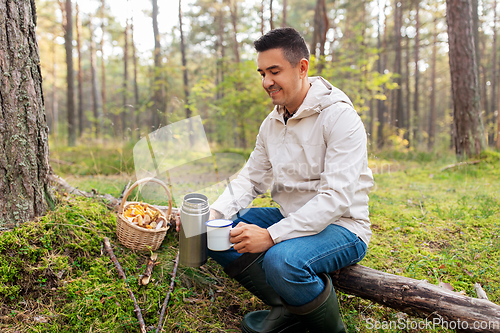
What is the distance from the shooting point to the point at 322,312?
1576 millimetres

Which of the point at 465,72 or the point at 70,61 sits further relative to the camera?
the point at 70,61

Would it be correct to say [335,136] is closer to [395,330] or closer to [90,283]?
[395,330]

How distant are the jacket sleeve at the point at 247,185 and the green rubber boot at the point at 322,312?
774 millimetres

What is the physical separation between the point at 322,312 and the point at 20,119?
237 centimetres

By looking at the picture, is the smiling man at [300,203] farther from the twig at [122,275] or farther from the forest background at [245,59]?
the forest background at [245,59]

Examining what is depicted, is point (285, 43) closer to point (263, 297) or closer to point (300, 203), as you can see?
point (300, 203)

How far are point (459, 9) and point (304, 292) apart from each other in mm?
→ 6732

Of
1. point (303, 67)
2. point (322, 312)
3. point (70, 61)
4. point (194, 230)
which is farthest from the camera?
point (70, 61)

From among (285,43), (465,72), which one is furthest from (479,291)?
(465,72)

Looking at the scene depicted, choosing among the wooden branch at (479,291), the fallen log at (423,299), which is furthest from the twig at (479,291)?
the fallen log at (423,299)

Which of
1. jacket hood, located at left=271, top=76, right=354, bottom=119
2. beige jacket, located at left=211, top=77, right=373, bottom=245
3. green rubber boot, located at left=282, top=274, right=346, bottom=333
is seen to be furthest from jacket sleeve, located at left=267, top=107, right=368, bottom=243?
green rubber boot, located at left=282, top=274, right=346, bottom=333

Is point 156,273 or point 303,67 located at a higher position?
point 303,67

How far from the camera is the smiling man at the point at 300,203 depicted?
1610 mm

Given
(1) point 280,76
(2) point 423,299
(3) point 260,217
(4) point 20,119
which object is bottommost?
(2) point 423,299
